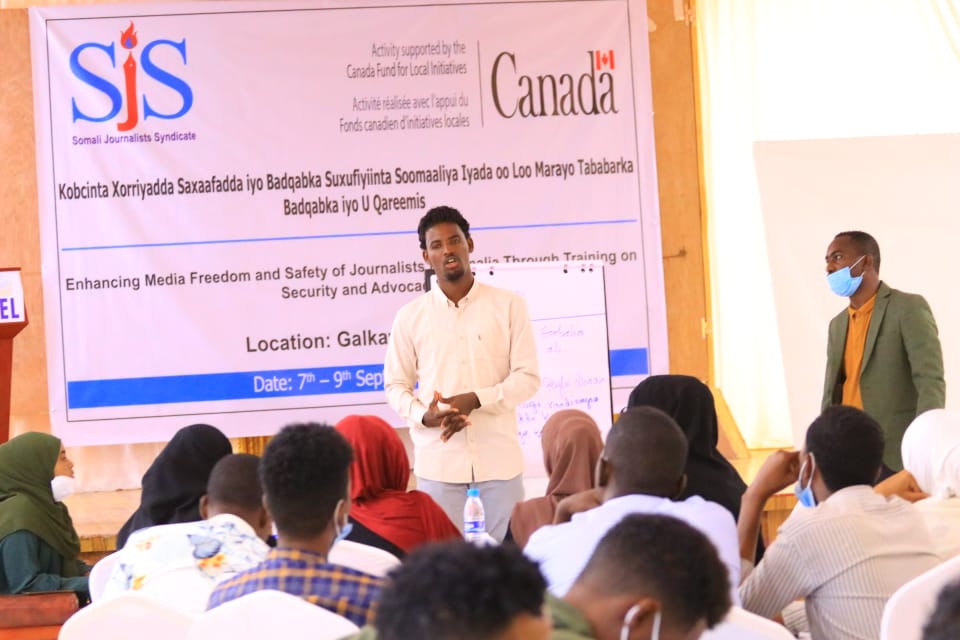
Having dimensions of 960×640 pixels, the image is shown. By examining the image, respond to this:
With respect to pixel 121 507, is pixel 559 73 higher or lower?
higher

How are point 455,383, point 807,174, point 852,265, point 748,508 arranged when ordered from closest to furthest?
point 748,508
point 455,383
point 852,265
point 807,174

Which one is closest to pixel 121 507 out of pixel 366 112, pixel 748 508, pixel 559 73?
pixel 366 112

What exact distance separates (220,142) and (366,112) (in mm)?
863

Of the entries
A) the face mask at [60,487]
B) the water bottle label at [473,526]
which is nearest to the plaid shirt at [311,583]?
the water bottle label at [473,526]

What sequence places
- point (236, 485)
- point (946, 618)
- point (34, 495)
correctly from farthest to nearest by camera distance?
point (34, 495) < point (236, 485) < point (946, 618)

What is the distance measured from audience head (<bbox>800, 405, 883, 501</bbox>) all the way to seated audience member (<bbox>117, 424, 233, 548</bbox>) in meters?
1.76

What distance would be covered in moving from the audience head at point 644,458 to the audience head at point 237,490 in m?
0.85

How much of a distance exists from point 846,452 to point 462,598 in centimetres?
181

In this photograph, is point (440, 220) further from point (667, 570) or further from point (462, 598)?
point (462, 598)

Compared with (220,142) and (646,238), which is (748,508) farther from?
(220,142)

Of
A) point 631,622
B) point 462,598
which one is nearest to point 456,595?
point 462,598

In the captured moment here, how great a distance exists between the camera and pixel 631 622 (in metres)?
1.53

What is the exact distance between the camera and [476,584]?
1.18 m

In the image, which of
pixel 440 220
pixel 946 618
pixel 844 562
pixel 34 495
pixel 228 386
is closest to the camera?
pixel 946 618
